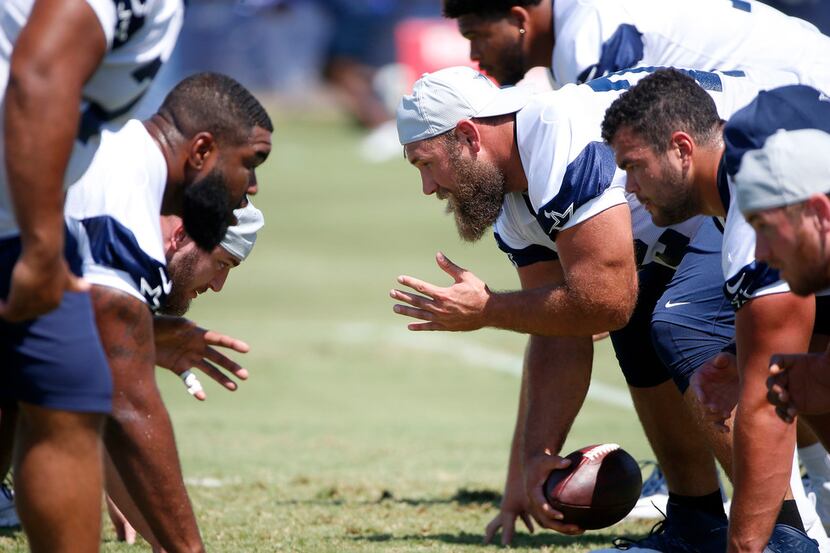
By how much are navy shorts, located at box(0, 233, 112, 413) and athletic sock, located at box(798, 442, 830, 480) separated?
3.63 meters

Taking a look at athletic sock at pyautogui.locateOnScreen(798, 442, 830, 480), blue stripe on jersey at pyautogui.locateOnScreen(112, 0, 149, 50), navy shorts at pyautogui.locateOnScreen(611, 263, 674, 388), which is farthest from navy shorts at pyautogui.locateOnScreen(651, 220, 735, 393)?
blue stripe on jersey at pyautogui.locateOnScreen(112, 0, 149, 50)

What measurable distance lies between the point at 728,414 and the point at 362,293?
11.3 meters

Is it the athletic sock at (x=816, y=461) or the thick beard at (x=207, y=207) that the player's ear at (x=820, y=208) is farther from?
the athletic sock at (x=816, y=461)

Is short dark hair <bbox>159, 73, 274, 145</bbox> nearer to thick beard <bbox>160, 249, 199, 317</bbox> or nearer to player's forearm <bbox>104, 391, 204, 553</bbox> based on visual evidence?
player's forearm <bbox>104, 391, 204, 553</bbox>

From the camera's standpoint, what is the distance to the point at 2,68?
3.39 metres

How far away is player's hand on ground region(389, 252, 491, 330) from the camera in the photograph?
16.0ft

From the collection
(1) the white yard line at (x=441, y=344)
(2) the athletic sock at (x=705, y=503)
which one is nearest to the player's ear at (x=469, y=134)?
(2) the athletic sock at (x=705, y=503)

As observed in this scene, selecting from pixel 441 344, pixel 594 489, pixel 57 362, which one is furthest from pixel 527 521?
pixel 441 344

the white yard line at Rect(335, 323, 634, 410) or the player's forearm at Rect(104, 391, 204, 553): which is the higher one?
the player's forearm at Rect(104, 391, 204, 553)

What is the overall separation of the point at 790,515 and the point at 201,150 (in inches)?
101

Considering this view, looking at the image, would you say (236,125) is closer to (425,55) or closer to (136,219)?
(136,219)

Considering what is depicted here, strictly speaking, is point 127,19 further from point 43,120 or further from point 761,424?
point 761,424

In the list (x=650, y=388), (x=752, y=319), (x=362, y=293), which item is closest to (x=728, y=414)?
(x=752, y=319)

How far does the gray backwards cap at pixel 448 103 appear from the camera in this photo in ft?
16.9
